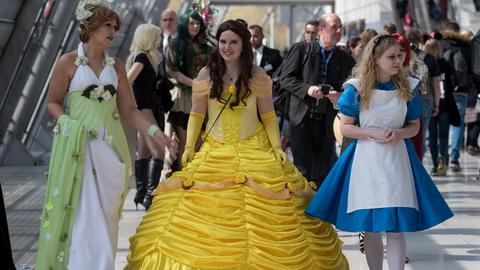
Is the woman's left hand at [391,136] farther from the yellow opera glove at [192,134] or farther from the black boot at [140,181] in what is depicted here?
the black boot at [140,181]

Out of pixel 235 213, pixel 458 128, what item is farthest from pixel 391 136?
pixel 458 128

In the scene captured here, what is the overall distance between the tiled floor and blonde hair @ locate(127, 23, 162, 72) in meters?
1.41

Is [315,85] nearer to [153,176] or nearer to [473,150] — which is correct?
[153,176]

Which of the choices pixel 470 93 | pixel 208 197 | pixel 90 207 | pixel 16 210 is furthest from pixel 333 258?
pixel 470 93

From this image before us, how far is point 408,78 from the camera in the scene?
699 cm

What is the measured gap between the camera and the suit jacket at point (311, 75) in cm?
911

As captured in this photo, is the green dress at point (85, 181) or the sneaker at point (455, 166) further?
the sneaker at point (455, 166)

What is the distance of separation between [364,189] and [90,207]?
1.56 meters

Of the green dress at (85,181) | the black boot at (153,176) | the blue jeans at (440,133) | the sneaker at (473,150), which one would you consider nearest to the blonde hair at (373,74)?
the green dress at (85,181)

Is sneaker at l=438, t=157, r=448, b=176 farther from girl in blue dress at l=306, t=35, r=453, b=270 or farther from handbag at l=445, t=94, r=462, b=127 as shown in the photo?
girl in blue dress at l=306, t=35, r=453, b=270

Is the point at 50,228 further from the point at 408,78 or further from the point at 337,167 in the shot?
the point at 408,78

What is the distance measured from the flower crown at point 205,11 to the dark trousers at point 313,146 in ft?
4.72

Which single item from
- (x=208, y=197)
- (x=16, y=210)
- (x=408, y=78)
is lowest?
(x=16, y=210)

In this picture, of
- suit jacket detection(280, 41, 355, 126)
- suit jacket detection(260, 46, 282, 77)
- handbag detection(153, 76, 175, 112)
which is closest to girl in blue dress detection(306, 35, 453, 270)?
suit jacket detection(280, 41, 355, 126)
